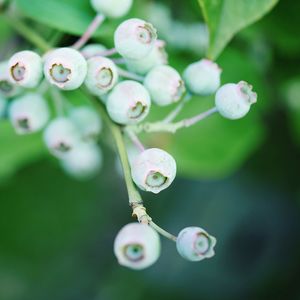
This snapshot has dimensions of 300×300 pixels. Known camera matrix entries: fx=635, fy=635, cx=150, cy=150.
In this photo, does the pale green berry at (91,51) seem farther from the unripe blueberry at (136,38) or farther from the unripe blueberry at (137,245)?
the unripe blueberry at (137,245)

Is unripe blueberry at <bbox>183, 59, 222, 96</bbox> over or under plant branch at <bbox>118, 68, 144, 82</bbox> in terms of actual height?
over

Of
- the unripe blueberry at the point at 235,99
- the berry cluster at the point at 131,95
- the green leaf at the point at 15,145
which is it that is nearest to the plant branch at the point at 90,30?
the berry cluster at the point at 131,95

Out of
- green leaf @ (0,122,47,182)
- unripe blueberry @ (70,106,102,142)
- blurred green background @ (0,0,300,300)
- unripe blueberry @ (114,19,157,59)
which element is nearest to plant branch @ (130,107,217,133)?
unripe blueberry @ (114,19,157,59)

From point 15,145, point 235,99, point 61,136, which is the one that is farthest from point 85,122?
point 15,145

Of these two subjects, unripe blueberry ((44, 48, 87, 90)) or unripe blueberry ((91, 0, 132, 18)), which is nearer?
unripe blueberry ((44, 48, 87, 90))

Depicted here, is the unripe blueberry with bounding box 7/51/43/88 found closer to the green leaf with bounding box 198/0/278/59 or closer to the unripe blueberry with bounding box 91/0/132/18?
the unripe blueberry with bounding box 91/0/132/18

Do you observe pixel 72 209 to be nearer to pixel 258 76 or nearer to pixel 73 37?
pixel 258 76
